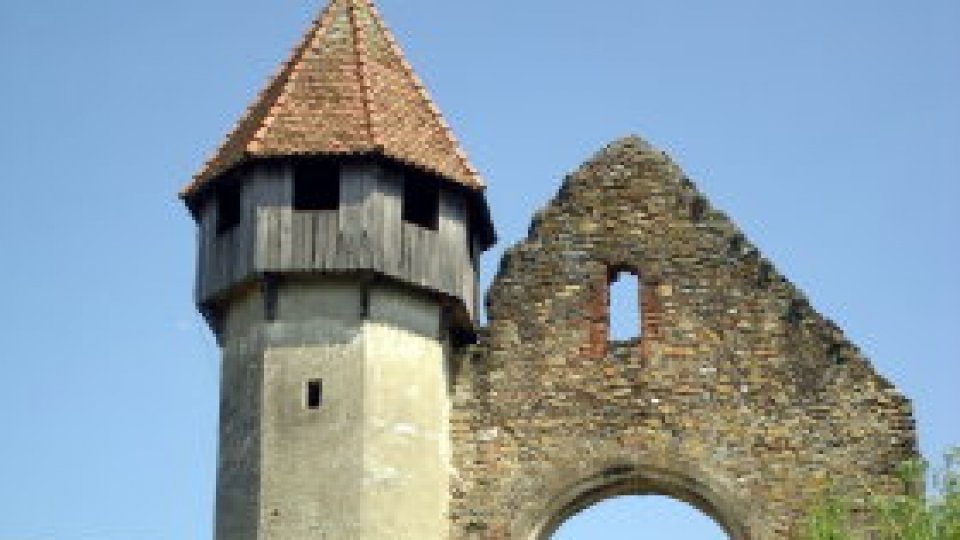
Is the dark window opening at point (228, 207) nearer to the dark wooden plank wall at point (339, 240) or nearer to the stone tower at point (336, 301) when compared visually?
the stone tower at point (336, 301)

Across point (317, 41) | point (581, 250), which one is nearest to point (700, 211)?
point (581, 250)

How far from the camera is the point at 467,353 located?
70.5ft

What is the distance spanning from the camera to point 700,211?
71.7ft

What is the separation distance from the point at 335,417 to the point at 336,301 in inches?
54.4

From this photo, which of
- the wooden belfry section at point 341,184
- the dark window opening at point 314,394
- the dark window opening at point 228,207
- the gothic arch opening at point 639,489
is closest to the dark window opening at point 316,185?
the wooden belfry section at point 341,184

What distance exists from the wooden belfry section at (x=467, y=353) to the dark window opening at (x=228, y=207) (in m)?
0.04

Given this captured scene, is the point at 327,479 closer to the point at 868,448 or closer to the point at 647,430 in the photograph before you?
the point at 647,430

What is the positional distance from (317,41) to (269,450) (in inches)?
214

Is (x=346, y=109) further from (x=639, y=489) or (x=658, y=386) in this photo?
(x=639, y=489)

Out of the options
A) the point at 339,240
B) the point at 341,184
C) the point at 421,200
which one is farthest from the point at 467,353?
the point at 341,184

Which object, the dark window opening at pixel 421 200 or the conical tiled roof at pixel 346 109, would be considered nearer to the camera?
the conical tiled roof at pixel 346 109

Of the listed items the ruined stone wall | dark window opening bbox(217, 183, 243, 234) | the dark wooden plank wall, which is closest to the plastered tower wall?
the dark wooden plank wall

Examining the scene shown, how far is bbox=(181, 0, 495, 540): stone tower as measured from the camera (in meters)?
19.6

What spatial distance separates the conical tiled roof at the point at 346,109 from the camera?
20.8 metres
